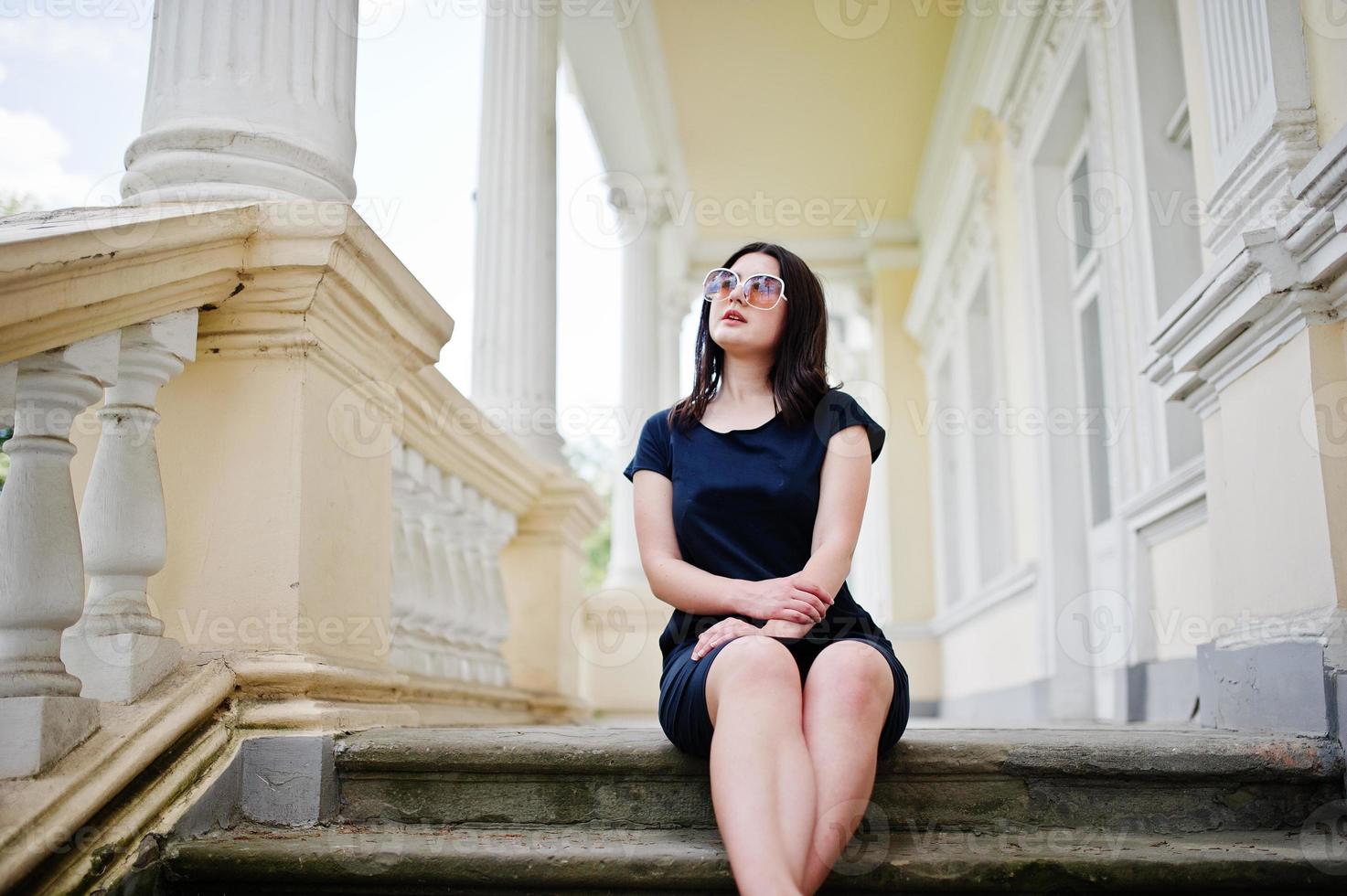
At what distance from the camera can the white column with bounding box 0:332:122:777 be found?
161 cm

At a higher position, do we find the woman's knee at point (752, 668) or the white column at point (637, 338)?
the white column at point (637, 338)

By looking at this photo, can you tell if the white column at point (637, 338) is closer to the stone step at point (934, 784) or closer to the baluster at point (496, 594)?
the baluster at point (496, 594)

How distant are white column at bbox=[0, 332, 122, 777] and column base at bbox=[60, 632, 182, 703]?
102 mm

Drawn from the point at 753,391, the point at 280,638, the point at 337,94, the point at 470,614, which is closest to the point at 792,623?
the point at 753,391

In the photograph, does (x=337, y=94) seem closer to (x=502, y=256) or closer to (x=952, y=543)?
(x=502, y=256)

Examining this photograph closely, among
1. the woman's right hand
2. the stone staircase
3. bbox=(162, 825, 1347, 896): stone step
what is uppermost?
the woman's right hand

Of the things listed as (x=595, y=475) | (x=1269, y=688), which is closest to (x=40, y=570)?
(x=1269, y=688)

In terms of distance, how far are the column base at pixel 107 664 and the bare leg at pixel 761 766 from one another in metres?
0.91

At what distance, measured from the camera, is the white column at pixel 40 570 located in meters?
1.61

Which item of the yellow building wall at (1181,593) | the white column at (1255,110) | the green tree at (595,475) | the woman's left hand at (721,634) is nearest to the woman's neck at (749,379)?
the woman's left hand at (721,634)

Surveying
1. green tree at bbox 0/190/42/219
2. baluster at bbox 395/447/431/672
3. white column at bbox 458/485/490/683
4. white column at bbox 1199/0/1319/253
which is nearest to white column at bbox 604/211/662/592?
green tree at bbox 0/190/42/219

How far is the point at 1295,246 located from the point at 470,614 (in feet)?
7.96

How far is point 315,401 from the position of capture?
2.23 meters

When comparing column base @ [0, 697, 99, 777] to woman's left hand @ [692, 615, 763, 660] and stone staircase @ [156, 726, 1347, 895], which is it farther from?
woman's left hand @ [692, 615, 763, 660]
